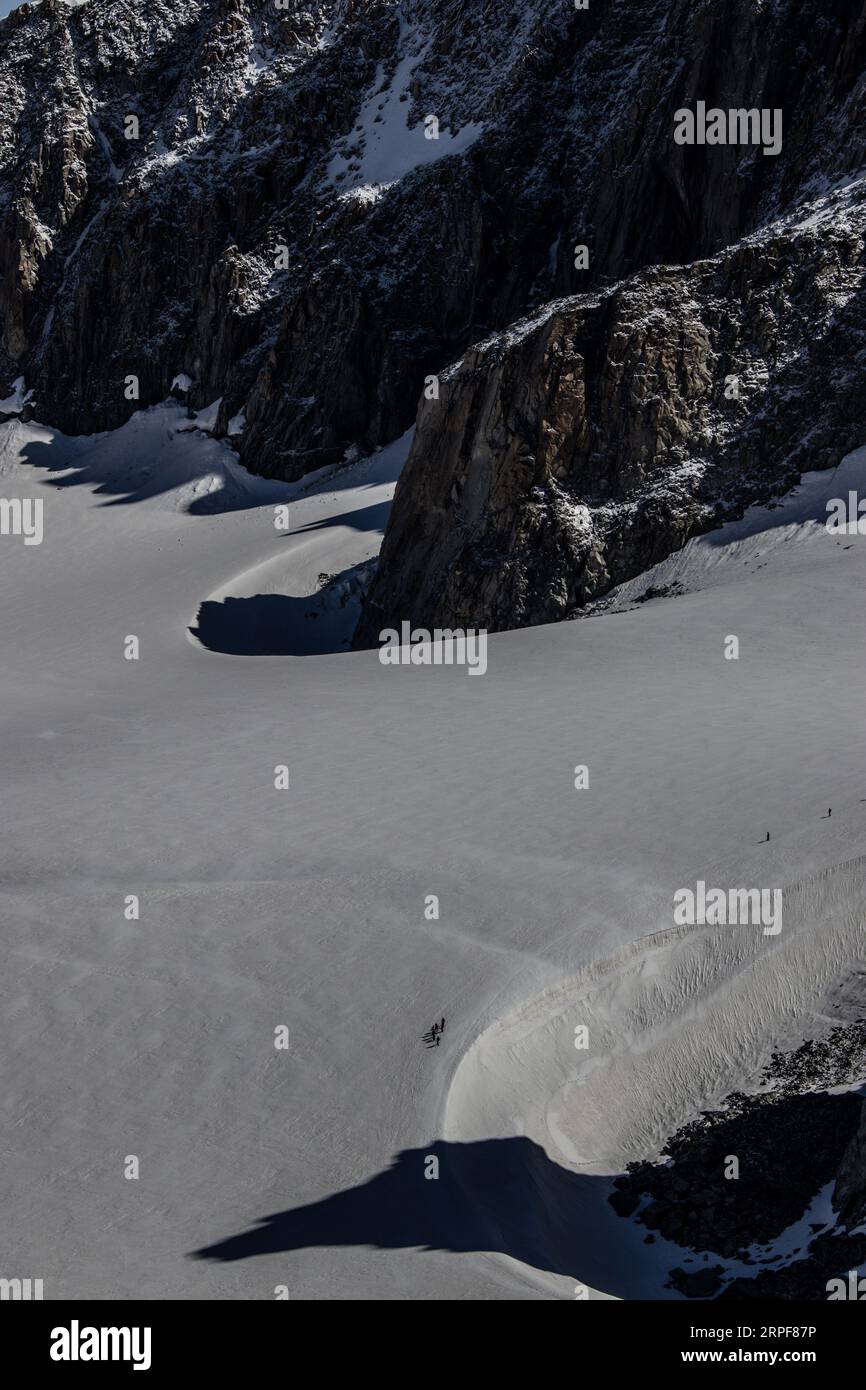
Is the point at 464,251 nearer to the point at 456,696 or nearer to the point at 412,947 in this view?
the point at 456,696

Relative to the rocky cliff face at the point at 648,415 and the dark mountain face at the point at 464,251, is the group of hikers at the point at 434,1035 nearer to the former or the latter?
the rocky cliff face at the point at 648,415

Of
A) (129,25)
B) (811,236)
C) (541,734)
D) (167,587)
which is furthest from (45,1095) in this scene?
(129,25)

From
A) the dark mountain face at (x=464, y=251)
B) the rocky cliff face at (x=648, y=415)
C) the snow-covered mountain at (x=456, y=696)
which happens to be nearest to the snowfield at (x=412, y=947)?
the snow-covered mountain at (x=456, y=696)

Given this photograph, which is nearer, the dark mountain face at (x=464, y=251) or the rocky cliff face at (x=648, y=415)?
the rocky cliff face at (x=648, y=415)

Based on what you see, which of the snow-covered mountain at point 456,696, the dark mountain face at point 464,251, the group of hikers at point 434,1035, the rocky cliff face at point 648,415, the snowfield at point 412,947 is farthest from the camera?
the dark mountain face at point 464,251

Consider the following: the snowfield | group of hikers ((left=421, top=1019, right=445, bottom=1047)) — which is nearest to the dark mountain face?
the snowfield

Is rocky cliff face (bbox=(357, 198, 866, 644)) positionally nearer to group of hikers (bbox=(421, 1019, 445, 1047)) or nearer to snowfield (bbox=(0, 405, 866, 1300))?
snowfield (bbox=(0, 405, 866, 1300))

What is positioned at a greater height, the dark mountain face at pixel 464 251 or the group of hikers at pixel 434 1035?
the dark mountain face at pixel 464 251
